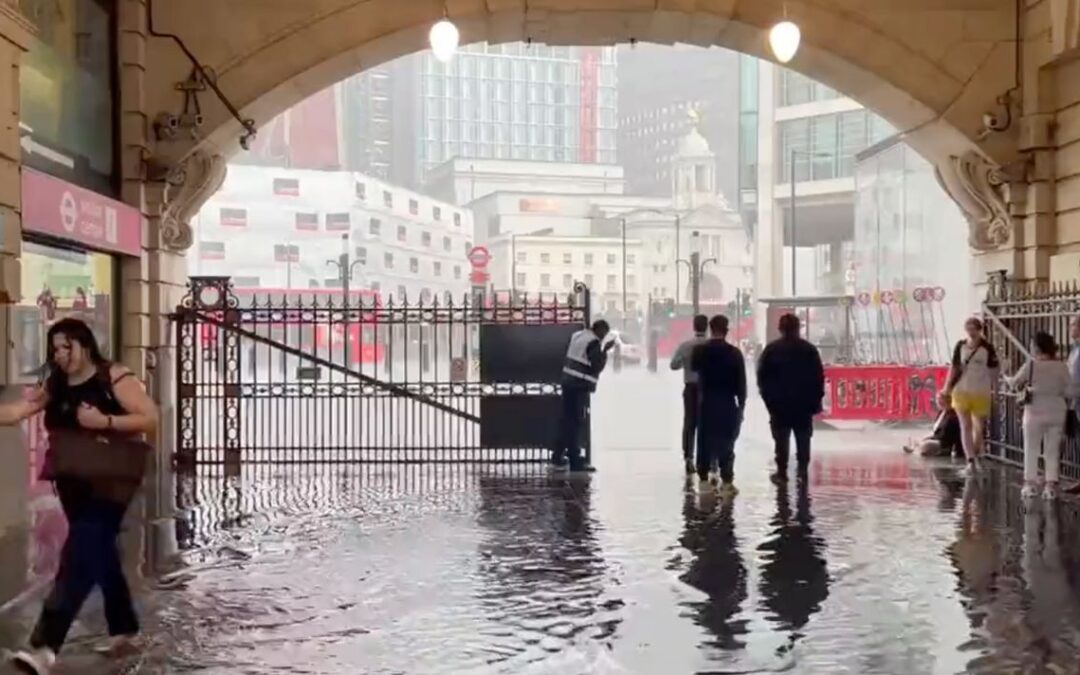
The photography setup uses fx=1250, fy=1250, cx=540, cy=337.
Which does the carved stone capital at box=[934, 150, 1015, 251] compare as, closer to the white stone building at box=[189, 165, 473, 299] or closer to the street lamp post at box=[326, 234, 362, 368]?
the street lamp post at box=[326, 234, 362, 368]

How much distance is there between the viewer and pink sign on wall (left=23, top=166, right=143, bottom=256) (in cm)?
1062

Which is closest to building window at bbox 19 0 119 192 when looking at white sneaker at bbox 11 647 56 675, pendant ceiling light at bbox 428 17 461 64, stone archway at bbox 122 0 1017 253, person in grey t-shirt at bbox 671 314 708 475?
stone archway at bbox 122 0 1017 253

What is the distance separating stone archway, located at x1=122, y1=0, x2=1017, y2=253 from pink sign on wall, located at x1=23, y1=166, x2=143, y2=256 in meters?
0.84

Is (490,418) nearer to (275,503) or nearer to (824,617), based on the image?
(275,503)

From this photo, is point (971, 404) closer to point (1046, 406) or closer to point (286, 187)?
point (1046, 406)

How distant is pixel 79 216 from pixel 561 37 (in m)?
6.50

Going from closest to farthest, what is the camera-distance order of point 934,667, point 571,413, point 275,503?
point 934,667 → point 275,503 → point 571,413

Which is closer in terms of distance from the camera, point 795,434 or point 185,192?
point 795,434

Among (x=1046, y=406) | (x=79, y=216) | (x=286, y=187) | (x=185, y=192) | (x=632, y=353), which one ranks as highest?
(x=286, y=187)

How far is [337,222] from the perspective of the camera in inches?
1964

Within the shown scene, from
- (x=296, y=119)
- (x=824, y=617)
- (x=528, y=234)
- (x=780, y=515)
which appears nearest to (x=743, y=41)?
(x=780, y=515)

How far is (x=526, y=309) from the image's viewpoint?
48.6 feet

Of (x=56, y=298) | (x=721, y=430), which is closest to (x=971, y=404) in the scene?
(x=721, y=430)

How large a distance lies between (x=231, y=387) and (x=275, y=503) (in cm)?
318
